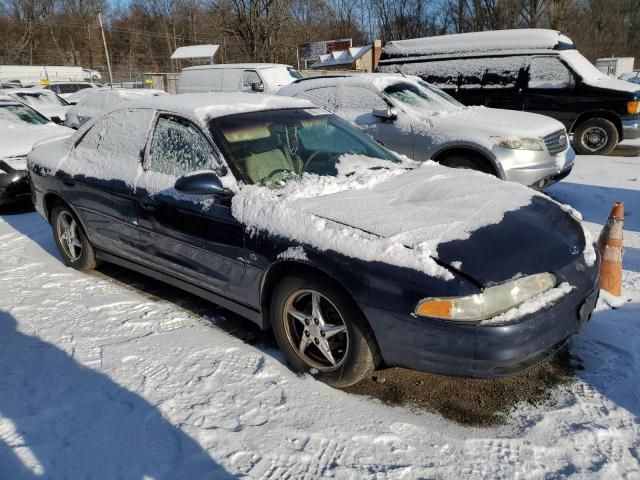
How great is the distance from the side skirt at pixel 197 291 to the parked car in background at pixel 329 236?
0.05 ft

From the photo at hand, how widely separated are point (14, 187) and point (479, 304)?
6.70m

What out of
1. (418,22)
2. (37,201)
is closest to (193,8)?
(418,22)

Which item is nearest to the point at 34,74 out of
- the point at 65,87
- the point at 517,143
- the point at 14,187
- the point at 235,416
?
the point at 65,87

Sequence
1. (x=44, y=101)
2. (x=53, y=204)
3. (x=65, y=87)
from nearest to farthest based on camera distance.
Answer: (x=53, y=204), (x=44, y=101), (x=65, y=87)

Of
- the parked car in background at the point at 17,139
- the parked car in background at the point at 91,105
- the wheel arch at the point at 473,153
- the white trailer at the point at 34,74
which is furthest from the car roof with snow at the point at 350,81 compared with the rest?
the white trailer at the point at 34,74

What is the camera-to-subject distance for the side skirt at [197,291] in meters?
3.26

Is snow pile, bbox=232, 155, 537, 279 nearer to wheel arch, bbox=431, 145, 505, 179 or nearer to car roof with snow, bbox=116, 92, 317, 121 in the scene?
car roof with snow, bbox=116, 92, 317, 121

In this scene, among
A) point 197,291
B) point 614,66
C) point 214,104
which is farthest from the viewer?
point 614,66

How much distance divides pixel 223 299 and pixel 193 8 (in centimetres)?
5910

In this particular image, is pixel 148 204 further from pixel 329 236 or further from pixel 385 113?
pixel 385 113

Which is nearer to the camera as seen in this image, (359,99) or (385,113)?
(385,113)

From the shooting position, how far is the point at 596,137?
9930 millimetres

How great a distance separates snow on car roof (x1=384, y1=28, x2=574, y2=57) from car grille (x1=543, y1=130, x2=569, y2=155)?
13.7 ft

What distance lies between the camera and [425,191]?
10.8 ft
